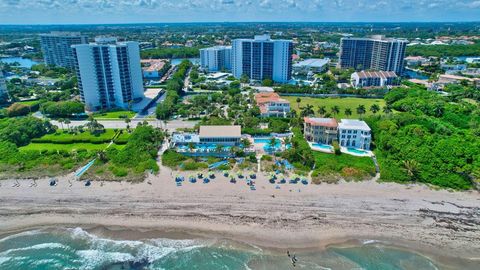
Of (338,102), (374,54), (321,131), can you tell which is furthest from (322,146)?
(374,54)

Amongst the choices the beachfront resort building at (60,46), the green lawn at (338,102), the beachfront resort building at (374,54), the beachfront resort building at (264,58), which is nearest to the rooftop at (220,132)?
the green lawn at (338,102)

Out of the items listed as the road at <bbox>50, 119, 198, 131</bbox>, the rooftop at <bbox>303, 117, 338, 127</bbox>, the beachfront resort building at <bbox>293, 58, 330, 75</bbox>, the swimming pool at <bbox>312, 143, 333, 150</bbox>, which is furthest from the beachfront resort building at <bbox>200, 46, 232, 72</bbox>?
the swimming pool at <bbox>312, 143, 333, 150</bbox>

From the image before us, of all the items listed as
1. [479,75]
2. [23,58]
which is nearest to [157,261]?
[479,75]

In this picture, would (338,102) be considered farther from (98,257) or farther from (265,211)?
(98,257)

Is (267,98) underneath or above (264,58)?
underneath

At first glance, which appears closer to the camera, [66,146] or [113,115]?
[66,146]

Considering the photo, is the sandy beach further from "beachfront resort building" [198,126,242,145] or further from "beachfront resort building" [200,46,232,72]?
"beachfront resort building" [200,46,232,72]
